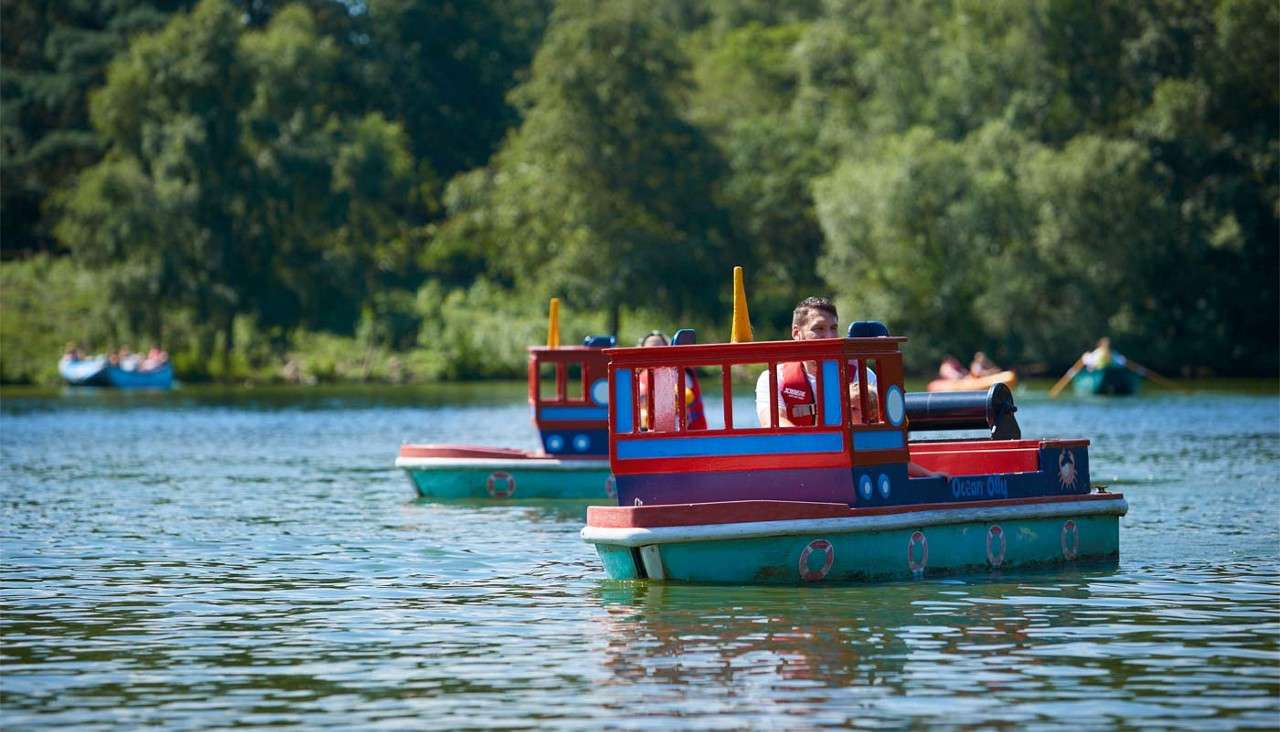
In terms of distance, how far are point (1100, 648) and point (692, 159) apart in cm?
8502

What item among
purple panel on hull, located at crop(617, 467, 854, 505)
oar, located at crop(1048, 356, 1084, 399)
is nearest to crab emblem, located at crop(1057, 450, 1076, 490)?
purple panel on hull, located at crop(617, 467, 854, 505)

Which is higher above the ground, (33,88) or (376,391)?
(33,88)

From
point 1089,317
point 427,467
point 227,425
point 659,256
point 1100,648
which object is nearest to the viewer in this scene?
point 1100,648

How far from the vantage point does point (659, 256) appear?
94.9 metres

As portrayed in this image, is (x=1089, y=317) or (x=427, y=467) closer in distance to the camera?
(x=427, y=467)

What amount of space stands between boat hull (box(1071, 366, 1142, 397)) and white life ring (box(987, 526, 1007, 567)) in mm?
50580

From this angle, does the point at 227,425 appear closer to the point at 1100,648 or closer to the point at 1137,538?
the point at 1137,538

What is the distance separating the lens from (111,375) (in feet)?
Result: 270

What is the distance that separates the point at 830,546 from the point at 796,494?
528mm

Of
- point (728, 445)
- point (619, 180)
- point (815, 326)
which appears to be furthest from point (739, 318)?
point (619, 180)

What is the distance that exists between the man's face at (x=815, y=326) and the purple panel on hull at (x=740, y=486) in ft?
3.70

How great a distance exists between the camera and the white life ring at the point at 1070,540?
765 inches

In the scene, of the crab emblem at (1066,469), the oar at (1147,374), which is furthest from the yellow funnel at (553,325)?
the oar at (1147,374)

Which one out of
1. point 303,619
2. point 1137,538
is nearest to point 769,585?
point 303,619
